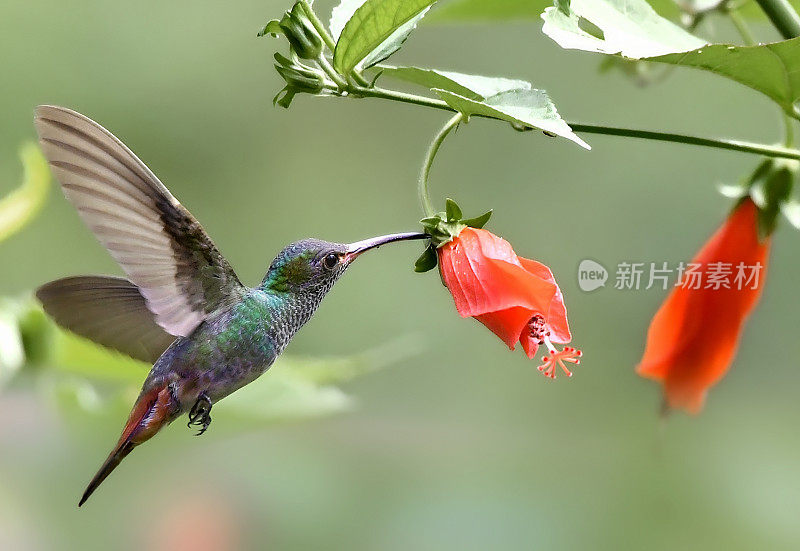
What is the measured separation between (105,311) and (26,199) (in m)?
0.25

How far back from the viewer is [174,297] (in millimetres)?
745

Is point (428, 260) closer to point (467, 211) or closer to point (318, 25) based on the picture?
point (318, 25)

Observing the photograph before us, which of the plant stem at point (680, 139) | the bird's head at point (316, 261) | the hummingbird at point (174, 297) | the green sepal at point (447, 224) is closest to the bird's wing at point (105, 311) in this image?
the hummingbird at point (174, 297)

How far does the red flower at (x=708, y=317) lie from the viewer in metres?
1.06

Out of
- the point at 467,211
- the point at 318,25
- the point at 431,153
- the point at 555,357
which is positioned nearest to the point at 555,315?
the point at 555,357

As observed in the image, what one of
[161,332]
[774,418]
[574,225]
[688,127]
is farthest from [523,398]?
[161,332]

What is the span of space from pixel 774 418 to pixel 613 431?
42cm

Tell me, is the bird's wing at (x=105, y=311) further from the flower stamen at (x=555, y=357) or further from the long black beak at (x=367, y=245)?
the flower stamen at (x=555, y=357)

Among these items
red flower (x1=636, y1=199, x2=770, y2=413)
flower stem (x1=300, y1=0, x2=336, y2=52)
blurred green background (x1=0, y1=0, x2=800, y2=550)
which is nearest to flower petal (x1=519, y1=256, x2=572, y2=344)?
flower stem (x1=300, y1=0, x2=336, y2=52)

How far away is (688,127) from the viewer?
9.34ft

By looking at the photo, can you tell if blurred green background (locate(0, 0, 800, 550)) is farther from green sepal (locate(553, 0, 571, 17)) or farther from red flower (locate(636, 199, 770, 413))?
green sepal (locate(553, 0, 571, 17))

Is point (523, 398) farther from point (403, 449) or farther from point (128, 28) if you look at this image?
point (128, 28)

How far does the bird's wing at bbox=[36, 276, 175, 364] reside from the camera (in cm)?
76

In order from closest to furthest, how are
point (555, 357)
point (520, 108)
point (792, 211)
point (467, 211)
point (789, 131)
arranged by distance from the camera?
point (520, 108)
point (555, 357)
point (789, 131)
point (792, 211)
point (467, 211)
